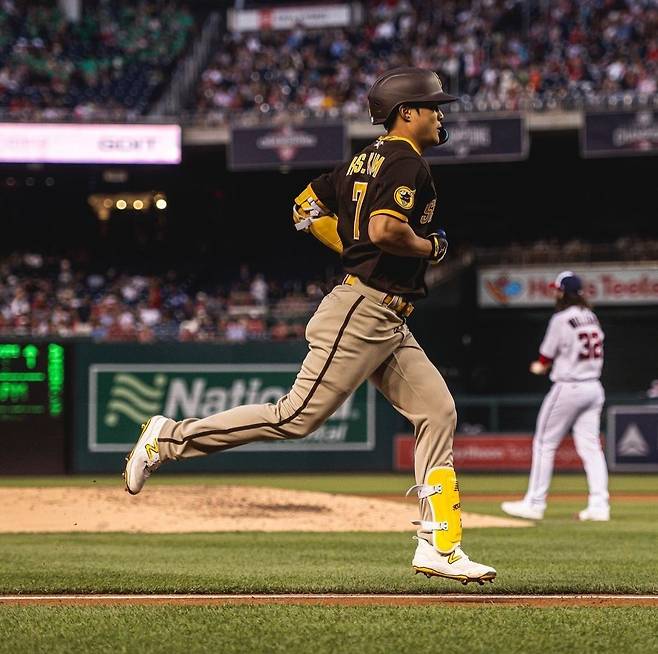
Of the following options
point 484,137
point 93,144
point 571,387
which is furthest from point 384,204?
point 93,144

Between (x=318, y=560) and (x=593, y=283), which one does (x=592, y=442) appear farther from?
(x=593, y=283)

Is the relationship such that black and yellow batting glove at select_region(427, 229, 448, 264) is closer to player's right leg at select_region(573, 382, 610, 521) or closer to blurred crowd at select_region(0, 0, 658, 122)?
player's right leg at select_region(573, 382, 610, 521)

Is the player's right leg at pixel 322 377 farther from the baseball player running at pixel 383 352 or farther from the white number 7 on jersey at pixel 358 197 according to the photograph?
the white number 7 on jersey at pixel 358 197

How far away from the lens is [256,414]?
498cm

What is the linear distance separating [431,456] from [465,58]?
22.9 meters

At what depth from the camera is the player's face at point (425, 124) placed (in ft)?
16.5

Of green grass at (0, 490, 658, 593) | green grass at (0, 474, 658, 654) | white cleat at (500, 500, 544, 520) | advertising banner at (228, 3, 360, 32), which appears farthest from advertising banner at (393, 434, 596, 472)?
advertising banner at (228, 3, 360, 32)

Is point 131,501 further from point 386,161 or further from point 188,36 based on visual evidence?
point 188,36

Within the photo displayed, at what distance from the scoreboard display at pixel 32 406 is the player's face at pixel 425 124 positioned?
12.3 m

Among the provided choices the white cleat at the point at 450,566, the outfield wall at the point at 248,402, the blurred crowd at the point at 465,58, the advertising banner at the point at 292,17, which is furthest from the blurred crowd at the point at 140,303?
the white cleat at the point at 450,566

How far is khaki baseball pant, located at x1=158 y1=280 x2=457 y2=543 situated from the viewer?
194 inches

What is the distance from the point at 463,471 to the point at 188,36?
649 inches

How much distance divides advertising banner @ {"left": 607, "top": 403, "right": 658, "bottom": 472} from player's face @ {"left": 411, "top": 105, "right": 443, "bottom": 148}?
14.1 m

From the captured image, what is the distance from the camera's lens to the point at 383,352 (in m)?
4.99
